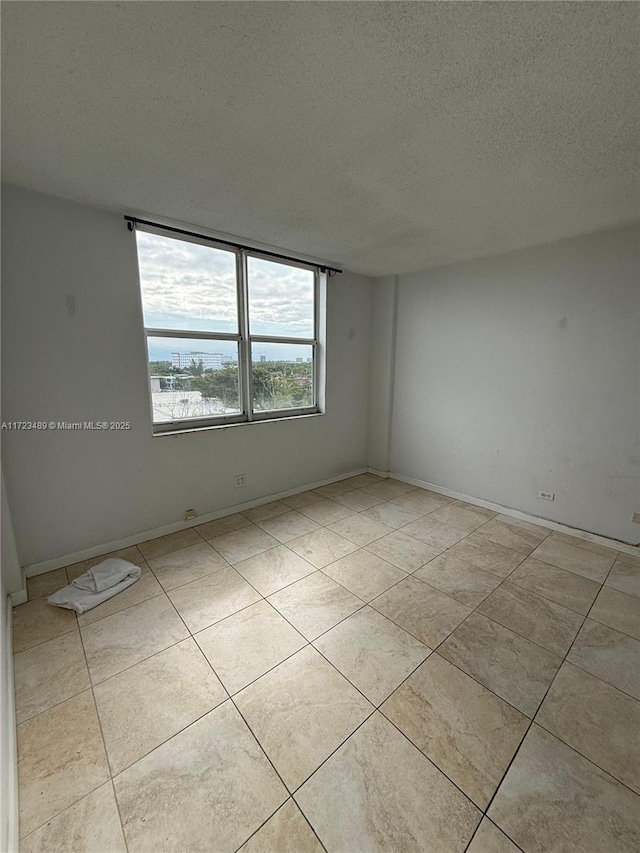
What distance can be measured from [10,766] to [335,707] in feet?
3.91

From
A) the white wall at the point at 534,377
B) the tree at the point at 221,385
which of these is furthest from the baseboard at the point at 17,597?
the white wall at the point at 534,377

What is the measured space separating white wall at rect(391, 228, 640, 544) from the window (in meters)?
1.31

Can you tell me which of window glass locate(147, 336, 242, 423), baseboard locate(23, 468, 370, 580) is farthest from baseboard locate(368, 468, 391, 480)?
window glass locate(147, 336, 242, 423)

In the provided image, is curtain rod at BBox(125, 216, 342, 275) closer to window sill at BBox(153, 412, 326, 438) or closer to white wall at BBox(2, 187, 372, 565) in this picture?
white wall at BBox(2, 187, 372, 565)

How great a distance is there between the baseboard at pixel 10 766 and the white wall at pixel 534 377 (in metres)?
3.68

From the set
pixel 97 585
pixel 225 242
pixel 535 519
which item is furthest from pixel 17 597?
pixel 535 519

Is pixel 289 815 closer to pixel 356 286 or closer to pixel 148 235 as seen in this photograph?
pixel 148 235

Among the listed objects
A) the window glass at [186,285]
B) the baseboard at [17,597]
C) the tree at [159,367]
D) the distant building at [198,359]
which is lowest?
the baseboard at [17,597]

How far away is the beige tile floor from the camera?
1.09 meters

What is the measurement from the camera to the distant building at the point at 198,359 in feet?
9.29

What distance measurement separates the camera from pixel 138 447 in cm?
265

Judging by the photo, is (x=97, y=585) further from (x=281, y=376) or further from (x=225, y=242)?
(x=225, y=242)

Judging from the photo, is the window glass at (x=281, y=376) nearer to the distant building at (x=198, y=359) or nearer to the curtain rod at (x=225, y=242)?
the distant building at (x=198, y=359)

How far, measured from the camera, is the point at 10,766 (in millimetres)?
1175
